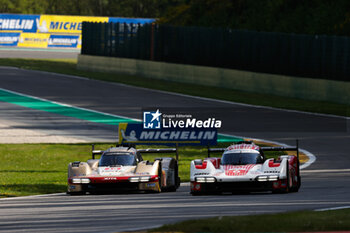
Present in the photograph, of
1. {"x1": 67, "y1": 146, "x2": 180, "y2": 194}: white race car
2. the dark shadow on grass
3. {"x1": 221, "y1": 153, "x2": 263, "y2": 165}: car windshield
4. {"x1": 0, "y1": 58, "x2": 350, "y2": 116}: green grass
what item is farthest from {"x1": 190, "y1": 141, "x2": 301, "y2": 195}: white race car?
{"x1": 0, "y1": 58, "x2": 350, "y2": 116}: green grass

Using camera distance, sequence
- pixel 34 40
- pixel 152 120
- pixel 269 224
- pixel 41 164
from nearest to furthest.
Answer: pixel 269 224, pixel 152 120, pixel 41 164, pixel 34 40

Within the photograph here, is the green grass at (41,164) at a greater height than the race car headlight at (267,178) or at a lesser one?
lesser

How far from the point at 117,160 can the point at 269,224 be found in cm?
785

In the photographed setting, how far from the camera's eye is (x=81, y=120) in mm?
36469

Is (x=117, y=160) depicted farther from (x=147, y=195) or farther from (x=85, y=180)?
Answer: (x=147, y=195)

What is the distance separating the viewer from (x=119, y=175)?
61.8 ft

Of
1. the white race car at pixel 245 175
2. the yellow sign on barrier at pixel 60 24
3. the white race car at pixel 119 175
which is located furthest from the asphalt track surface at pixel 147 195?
the yellow sign on barrier at pixel 60 24

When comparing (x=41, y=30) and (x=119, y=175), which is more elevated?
(x=41, y=30)

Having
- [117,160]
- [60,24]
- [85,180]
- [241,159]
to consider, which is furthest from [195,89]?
[60,24]

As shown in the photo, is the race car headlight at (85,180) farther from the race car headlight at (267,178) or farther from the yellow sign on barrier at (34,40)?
the yellow sign on barrier at (34,40)

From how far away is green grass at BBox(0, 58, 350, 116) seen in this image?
3984cm

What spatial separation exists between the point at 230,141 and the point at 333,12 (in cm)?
2614

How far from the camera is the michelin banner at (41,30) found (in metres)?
78.8

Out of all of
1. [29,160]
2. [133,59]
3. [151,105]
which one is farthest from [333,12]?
[29,160]
